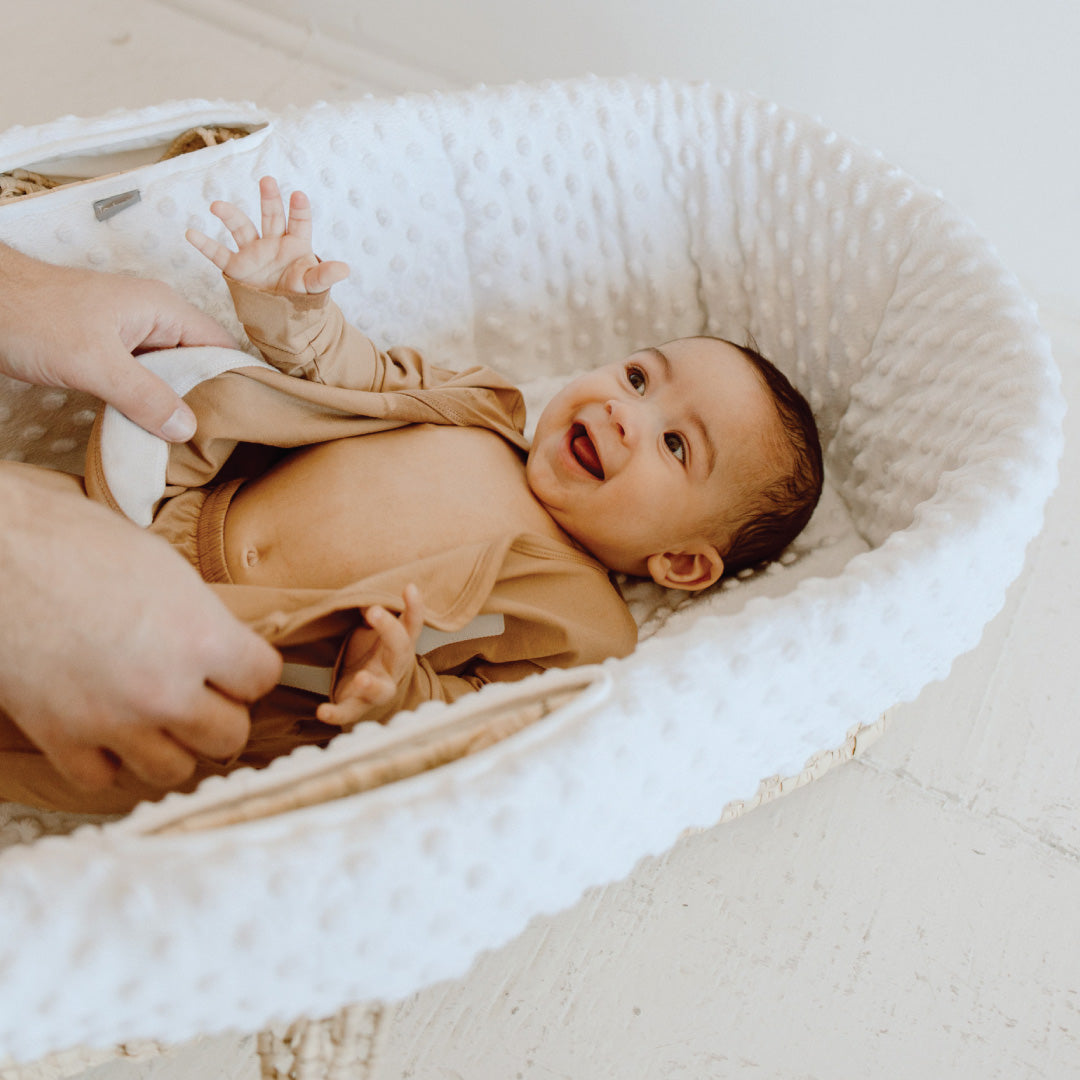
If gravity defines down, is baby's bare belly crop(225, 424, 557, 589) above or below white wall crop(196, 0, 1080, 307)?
below

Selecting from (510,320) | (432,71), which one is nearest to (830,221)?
(510,320)

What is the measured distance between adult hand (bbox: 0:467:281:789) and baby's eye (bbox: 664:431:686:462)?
0.48m

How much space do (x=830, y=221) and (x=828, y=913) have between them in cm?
71

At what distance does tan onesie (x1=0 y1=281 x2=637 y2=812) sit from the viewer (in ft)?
2.71

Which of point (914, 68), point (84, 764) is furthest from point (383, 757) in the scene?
point (914, 68)

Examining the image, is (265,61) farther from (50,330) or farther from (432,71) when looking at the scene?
(50,330)

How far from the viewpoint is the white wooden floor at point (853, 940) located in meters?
0.93

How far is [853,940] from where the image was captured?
1.01m

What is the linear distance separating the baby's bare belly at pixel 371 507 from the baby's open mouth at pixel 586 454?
2.5 inches

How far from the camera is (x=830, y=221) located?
1.10 metres

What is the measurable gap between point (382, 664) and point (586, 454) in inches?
14.7

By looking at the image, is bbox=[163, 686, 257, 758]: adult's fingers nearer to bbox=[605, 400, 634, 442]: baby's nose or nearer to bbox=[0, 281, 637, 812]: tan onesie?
bbox=[0, 281, 637, 812]: tan onesie

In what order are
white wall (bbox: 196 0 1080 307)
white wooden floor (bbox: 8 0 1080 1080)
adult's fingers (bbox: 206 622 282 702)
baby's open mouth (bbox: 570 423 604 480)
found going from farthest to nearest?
white wall (bbox: 196 0 1080 307) → baby's open mouth (bbox: 570 423 604 480) → white wooden floor (bbox: 8 0 1080 1080) → adult's fingers (bbox: 206 622 282 702)

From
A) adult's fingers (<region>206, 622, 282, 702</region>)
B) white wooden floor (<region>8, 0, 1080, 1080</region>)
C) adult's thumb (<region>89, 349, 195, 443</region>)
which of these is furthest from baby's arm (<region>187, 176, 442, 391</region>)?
white wooden floor (<region>8, 0, 1080, 1080</region>)
